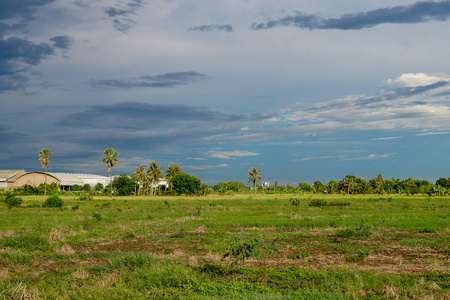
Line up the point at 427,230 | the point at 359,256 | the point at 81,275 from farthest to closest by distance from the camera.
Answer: the point at 427,230, the point at 359,256, the point at 81,275

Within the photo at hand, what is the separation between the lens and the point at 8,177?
13900cm

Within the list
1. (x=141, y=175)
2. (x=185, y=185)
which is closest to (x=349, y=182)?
(x=185, y=185)

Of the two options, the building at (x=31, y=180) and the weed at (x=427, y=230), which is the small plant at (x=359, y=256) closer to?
the weed at (x=427, y=230)

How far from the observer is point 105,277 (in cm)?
1174

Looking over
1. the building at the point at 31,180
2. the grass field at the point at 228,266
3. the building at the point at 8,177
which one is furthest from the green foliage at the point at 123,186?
the grass field at the point at 228,266

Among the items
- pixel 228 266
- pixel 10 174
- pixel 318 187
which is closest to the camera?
pixel 228 266

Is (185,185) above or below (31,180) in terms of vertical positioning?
below

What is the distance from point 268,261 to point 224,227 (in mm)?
12063

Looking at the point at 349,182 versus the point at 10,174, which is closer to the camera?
the point at 349,182

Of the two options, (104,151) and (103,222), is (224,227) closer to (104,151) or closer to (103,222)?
(103,222)

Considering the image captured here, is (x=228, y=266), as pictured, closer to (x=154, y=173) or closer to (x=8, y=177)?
(x=154, y=173)

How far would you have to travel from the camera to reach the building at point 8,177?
135375mm

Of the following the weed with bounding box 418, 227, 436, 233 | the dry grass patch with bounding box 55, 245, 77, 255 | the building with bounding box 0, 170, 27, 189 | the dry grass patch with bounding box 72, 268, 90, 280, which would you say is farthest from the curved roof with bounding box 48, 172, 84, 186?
the dry grass patch with bounding box 72, 268, 90, 280

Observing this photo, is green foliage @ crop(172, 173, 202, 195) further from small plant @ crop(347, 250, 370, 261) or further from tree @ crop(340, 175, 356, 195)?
small plant @ crop(347, 250, 370, 261)
